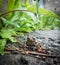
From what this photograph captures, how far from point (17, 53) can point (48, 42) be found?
40cm

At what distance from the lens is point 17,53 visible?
152 centimetres

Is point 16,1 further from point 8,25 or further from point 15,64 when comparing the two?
point 15,64

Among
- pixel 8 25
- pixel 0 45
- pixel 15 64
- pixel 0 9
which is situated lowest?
pixel 15 64

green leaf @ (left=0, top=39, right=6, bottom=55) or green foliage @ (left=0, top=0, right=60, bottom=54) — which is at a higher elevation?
green foliage @ (left=0, top=0, right=60, bottom=54)

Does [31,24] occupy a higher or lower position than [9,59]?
higher

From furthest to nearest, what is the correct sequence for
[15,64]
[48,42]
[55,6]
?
1. [55,6]
2. [48,42]
3. [15,64]

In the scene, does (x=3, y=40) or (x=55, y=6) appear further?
(x=55, y=6)

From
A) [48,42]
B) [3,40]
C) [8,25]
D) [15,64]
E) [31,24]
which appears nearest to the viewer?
[15,64]

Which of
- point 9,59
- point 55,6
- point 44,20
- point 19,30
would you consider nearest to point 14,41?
point 9,59

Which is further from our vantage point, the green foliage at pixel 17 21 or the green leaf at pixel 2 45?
the green foliage at pixel 17 21

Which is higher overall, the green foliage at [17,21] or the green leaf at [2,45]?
the green foliage at [17,21]

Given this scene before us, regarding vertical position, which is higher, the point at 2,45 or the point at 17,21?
the point at 17,21

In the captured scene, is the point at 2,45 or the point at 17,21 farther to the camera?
the point at 17,21

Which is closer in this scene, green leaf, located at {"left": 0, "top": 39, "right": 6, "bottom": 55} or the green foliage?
green leaf, located at {"left": 0, "top": 39, "right": 6, "bottom": 55}
